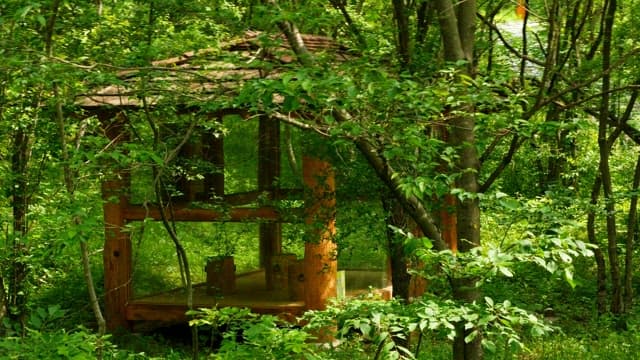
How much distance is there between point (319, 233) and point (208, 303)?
8.14 feet

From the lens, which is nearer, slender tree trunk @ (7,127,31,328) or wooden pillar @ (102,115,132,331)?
slender tree trunk @ (7,127,31,328)

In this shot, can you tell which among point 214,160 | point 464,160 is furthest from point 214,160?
point 464,160

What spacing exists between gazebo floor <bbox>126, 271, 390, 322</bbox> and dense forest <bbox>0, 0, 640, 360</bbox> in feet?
0.33

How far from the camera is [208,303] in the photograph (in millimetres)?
9945

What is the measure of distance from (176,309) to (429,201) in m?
4.00

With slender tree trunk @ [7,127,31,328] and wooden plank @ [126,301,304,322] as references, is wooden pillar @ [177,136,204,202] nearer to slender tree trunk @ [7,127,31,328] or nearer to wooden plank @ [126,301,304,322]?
wooden plank @ [126,301,304,322]

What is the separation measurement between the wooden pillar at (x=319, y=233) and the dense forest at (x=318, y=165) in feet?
0.11

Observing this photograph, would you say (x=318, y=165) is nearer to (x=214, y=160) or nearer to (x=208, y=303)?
(x=214, y=160)

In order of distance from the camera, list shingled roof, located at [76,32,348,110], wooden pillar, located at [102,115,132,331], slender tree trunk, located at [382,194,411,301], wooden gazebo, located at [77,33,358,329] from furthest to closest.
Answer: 1. wooden pillar, located at [102,115,132,331]
2. wooden gazebo, located at [77,33,358,329]
3. slender tree trunk, located at [382,194,411,301]
4. shingled roof, located at [76,32,348,110]

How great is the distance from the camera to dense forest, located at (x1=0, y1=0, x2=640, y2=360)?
4.34 m

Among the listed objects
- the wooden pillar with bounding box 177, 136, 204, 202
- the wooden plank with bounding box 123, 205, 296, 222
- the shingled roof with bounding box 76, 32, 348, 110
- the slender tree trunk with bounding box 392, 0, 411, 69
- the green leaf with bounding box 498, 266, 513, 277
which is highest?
the slender tree trunk with bounding box 392, 0, 411, 69

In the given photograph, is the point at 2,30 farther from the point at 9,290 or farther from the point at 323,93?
the point at 9,290

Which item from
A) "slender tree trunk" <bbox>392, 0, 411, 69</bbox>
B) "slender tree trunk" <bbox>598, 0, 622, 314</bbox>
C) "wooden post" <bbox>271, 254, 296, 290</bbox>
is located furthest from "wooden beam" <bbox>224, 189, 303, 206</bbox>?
"slender tree trunk" <bbox>598, 0, 622, 314</bbox>

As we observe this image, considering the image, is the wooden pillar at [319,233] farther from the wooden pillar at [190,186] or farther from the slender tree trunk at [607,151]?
the slender tree trunk at [607,151]
